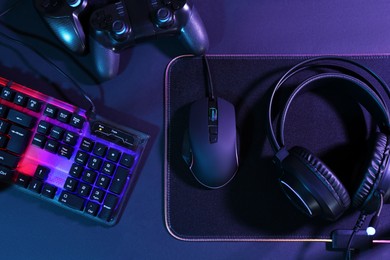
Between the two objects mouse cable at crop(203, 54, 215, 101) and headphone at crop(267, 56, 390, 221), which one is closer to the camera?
headphone at crop(267, 56, 390, 221)

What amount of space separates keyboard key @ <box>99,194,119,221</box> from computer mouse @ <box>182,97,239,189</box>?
0.14 m

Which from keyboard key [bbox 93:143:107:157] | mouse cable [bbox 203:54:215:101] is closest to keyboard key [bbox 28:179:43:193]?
keyboard key [bbox 93:143:107:157]

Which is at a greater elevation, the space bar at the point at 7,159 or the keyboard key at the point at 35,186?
the space bar at the point at 7,159

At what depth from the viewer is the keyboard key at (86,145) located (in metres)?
0.71

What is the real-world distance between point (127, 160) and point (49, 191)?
0.14 metres

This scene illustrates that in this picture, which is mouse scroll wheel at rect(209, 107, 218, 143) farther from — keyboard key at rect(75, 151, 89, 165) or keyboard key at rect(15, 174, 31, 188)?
keyboard key at rect(15, 174, 31, 188)

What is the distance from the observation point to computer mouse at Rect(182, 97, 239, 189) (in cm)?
68

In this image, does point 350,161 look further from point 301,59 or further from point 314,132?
point 301,59

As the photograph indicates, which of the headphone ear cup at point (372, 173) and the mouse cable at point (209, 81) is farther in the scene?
the mouse cable at point (209, 81)

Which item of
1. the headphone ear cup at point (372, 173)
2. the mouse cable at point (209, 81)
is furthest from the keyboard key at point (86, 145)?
the headphone ear cup at point (372, 173)

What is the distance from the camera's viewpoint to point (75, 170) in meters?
0.70

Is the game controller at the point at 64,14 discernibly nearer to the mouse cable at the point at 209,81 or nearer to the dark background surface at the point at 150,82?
the dark background surface at the point at 150,82

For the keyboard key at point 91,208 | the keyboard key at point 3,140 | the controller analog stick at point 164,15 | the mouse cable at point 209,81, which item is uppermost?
the controller analog stick at point 164,15

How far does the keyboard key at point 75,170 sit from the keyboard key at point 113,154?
0.16 feet
